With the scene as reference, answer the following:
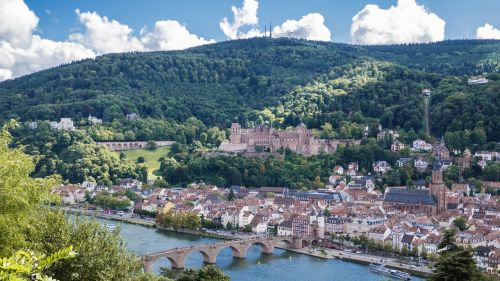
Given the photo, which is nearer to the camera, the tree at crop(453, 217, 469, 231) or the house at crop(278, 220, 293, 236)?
the tree at crop(453, 217, 469, 231)

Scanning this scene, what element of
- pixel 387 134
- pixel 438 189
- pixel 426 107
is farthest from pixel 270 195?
pixel 426 107

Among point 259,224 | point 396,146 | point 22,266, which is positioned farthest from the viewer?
point 396,146

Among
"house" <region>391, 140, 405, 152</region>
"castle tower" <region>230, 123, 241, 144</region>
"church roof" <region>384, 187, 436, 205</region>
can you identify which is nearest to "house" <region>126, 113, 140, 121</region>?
"castle tower" <region>230, 123, 241, 144</region>

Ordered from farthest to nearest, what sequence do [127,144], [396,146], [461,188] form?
[127,144], [396,146], [461,188]

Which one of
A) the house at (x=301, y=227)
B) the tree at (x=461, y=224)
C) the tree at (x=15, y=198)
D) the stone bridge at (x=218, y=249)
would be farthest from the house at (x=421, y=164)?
the tree at (x=15, y=198)

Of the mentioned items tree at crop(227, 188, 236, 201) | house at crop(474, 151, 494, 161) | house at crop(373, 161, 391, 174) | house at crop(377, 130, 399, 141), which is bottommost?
tree at crop(227, 188, 236, 201)

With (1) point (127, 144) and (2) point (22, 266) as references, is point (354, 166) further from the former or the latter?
(2) point (22, 266)

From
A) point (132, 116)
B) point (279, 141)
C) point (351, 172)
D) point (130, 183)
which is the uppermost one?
point (132, 116)

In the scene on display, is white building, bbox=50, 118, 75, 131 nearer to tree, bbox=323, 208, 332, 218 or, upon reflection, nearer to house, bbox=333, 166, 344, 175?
house, bbox=333, 166, 344, 175
